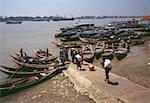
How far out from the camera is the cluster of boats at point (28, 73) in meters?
18.5

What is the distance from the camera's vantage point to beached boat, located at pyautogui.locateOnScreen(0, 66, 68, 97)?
17719mm

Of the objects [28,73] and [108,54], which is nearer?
[28,73]

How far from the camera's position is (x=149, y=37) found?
55.3 meters

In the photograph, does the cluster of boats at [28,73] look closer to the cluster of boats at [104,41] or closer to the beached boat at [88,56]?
the beached boat at [88,56]

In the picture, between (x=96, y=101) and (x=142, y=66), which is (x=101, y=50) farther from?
(x=96, y=101)

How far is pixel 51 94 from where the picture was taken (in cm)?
1722

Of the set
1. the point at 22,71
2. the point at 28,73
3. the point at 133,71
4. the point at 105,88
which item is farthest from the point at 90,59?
the point at 105,88

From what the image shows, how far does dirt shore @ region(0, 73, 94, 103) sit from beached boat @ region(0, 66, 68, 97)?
31 centimetres

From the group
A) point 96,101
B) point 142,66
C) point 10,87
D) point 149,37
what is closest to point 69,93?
point 96,101

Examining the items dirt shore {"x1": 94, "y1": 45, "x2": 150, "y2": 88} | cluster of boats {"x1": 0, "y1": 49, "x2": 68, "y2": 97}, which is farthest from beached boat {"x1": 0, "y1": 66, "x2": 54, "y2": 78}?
dirt shore {"x1": 94, "y1": 45, "x2": 150, "y2": 88}

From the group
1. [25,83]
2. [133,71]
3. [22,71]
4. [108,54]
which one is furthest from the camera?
[108,54]

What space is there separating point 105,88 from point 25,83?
21.3ft

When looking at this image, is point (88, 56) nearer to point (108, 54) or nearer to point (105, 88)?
point (108, 54)

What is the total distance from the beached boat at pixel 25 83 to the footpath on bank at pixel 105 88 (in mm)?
1465
